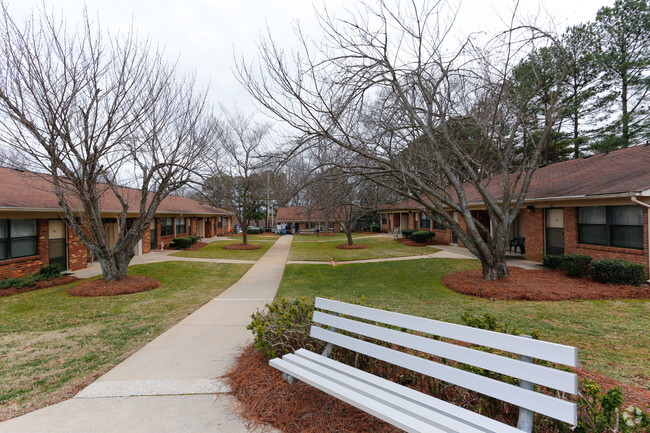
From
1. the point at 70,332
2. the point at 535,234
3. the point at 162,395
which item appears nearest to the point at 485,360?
the point at 162,395

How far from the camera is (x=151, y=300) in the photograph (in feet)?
23.9

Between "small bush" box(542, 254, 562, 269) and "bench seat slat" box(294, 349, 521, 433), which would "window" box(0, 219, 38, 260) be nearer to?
"bench seat slat" box(294, 349, 521, 433)

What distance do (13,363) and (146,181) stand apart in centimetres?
577

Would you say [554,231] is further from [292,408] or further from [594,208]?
[292,408]

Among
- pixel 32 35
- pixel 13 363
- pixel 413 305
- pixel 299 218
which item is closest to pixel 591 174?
pixel 413 305

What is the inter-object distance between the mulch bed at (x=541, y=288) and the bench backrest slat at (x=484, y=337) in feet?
18.1

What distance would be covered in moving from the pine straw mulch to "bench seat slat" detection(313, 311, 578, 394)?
587mm

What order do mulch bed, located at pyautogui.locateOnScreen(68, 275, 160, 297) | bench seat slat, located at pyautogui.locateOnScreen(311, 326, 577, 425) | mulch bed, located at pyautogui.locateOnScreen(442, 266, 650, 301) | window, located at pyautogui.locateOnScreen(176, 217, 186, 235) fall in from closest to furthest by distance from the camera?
1. bench seat slat, located at pyautogui.locateOnScreen(311, 326, 577, 425)
2. mulch bed, located at pyautogui.locateOnScreen(442, 266, 650, 301)
3. mulch bed, located at pyautogui.locateOnScreen(68, 275, 160, 297)
4. window, located at pyautogui.locateOnScreen(176, 217, 186, 235)

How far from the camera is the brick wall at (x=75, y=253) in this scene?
12.1m

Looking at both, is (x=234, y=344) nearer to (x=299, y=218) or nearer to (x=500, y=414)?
(x=500, y=414)

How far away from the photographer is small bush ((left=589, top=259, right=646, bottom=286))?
7344mm

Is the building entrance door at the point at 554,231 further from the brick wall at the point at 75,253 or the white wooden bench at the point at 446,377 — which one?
the brick wall at the point at 75,253

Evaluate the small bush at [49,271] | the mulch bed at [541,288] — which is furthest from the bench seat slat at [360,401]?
the small bush at [49,271]

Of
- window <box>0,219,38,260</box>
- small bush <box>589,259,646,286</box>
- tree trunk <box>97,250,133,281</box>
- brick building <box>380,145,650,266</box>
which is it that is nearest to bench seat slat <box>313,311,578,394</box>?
brick building <box>380,145,650,266</box>
